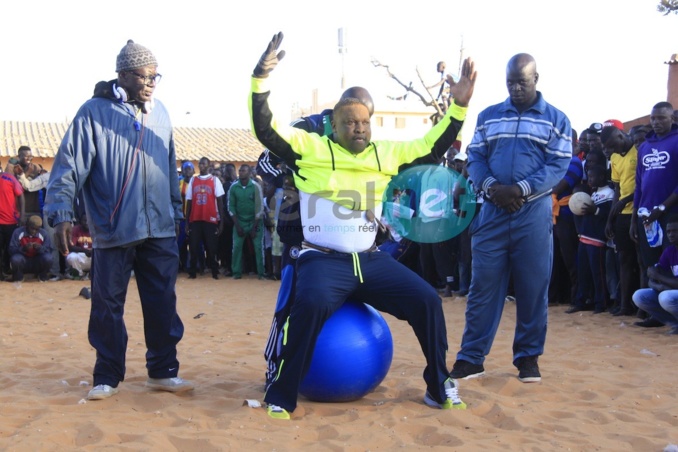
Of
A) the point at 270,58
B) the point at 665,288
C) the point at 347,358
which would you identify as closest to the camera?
the point at 270,58

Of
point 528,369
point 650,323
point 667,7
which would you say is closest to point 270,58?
point 528,369

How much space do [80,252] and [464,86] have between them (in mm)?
11053

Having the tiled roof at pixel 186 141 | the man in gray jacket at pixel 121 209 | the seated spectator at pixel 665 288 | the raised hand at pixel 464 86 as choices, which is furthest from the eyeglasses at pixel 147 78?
the tiled roof at pixel 186 141

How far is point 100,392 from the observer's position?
5.30m

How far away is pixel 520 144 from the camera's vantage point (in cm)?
597

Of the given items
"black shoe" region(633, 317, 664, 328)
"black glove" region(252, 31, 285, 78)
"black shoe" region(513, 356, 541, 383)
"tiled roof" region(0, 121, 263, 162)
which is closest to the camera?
"black glove" region(252, 31, 285, 78)

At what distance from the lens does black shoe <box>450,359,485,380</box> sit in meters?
6.01

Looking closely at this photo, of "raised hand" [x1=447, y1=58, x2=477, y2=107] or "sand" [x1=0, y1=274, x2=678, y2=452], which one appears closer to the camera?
"sand" [x1=0, y1=274, x2=678, y2=452]

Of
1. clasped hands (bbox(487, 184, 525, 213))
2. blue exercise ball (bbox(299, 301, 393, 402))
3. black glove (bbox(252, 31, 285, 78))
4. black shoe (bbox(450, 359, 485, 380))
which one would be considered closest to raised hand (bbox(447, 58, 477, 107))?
clasped hands (bbox(487, 184, 525, 213))

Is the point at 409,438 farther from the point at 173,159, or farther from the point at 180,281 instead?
the point at 180,281

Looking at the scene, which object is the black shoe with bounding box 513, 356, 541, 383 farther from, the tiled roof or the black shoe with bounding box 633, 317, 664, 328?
the tiled roof

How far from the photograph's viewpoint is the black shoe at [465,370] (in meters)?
6.01

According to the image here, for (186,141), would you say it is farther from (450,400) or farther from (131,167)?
(450,400)

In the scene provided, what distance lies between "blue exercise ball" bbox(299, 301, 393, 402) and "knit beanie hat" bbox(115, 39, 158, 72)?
225cm
